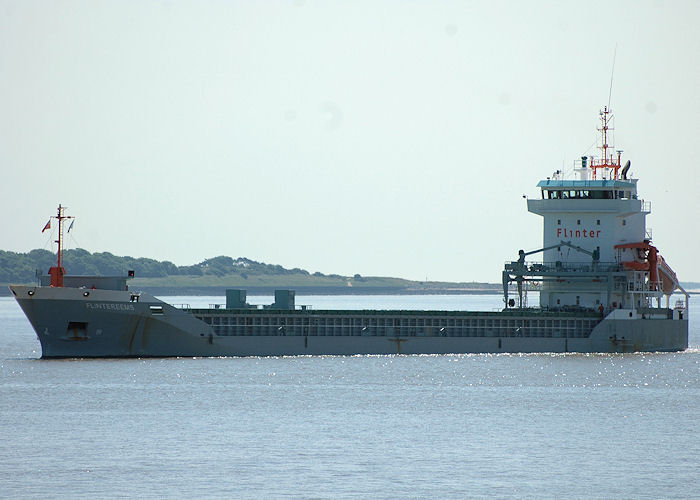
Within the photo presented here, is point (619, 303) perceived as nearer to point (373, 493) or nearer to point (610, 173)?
point (610, 173)

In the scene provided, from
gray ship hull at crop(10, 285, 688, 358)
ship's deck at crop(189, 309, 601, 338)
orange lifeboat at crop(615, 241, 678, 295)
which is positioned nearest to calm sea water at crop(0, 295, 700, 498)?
gray ship hull at crop(10, 285, 688, 358)

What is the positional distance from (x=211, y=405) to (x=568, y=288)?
3563 centimetres

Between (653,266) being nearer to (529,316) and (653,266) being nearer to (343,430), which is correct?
(529,316)

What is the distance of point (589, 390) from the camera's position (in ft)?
200

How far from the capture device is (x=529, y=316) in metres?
78.6

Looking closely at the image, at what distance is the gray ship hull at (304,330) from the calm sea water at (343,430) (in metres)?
1.38

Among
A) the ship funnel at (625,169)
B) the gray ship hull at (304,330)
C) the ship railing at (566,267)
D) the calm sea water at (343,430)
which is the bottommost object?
the calm sea water at (343,430)

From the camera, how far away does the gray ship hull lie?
219ft

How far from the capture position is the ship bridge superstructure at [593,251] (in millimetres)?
79812

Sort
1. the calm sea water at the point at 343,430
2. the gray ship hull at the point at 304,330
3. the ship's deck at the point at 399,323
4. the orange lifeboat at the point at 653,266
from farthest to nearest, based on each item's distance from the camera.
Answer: the orange lifeboat at the point at 653,266, the ship's deck at the point at 399,323, the gray ship hull at the point at 304,330, the calm sea water at the point at 343,430

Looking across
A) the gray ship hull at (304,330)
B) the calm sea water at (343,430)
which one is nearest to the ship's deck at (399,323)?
the gray ship hull at (304,330)

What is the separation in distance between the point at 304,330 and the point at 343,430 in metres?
28.0

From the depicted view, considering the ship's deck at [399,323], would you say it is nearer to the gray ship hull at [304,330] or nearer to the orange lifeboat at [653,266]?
the gray ship hull at [304,330]

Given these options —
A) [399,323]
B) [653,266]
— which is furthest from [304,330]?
[653,266]
